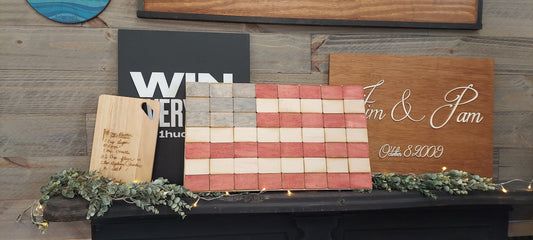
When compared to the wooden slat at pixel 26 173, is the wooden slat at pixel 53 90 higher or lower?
higher

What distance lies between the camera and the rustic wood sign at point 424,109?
1410 millimetres

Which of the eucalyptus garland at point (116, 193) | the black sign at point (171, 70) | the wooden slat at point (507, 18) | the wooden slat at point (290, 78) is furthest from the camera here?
the wooden slat at point (507, 18)

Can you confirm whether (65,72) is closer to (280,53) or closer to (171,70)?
(171,70)

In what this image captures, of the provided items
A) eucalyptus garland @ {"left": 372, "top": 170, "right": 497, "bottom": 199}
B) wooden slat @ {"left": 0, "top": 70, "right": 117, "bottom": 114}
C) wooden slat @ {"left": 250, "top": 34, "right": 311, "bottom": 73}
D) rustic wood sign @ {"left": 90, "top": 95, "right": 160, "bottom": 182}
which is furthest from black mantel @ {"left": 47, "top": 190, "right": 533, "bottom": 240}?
wooden slat @ {"left": 250, "top": 34, "right": 311, "bottom": 73}

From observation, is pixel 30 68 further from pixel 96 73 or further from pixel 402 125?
pixel 402 125

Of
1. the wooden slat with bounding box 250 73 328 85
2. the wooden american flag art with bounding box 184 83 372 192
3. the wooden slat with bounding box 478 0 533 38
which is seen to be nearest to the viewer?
the wooden american flag art with bounding box 184 83 372 192

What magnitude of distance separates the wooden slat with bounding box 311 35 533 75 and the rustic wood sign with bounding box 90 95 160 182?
77 cm

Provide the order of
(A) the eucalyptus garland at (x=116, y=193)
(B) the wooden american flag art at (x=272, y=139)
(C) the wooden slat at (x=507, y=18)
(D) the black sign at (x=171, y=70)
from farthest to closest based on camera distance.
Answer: (C) the wooden slat at (x=507, y=18)
(D) the black sign at (x=171, y=70)
(B) the wooden american flag art at (x=272, y=139)
(A) the eucalyptus garland at (x=116, y=193)

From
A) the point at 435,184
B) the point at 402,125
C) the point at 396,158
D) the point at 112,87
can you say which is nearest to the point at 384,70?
the point at 402,125

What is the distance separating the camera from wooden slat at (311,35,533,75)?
1.41 meters

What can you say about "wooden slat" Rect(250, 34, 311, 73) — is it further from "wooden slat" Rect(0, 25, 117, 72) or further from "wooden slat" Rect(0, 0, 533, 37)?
"wooden slat" Rect(0, 25, 117, 72)

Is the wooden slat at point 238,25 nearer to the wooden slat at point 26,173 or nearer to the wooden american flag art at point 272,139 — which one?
the wooden american flag art at point 272,139

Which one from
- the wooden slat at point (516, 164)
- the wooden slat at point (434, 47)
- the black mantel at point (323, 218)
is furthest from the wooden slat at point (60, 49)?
the wooden slat at point (516, 164)

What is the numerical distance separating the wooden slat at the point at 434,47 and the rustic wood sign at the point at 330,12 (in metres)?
0.06
